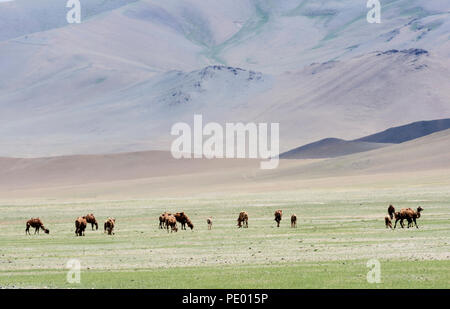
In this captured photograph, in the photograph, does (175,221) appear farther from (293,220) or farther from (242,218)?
(293,220)

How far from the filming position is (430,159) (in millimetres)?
145625

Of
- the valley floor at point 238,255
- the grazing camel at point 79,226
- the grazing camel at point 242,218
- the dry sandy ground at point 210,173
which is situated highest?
the dry sandy ground at point 210,173

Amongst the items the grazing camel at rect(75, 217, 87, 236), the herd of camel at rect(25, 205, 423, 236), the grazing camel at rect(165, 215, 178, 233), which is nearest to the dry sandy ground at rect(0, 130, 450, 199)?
the herd of camel at rect(25, 205, 423, 236)

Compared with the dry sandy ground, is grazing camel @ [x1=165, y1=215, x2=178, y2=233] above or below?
below

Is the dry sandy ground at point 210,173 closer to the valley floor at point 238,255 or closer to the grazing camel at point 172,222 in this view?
the valley floor at point 238,255

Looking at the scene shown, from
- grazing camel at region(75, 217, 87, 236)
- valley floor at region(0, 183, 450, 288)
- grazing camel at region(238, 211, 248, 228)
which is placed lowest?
valley floor at region(0, 183, 450, 288)

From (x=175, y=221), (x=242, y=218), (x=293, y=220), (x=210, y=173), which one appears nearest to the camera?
(x=175, y=221)

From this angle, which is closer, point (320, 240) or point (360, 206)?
point (320, 240)

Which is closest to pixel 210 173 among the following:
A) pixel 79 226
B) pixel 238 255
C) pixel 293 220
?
pixel 293 220

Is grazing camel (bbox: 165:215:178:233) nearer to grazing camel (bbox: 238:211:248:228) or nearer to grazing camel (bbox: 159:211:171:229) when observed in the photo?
grazing camel (bbox: 159:211:171:229)

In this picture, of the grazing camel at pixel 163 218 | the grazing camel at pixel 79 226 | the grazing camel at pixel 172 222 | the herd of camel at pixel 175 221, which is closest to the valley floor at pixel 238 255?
the grazing camel at pixel 79 226
